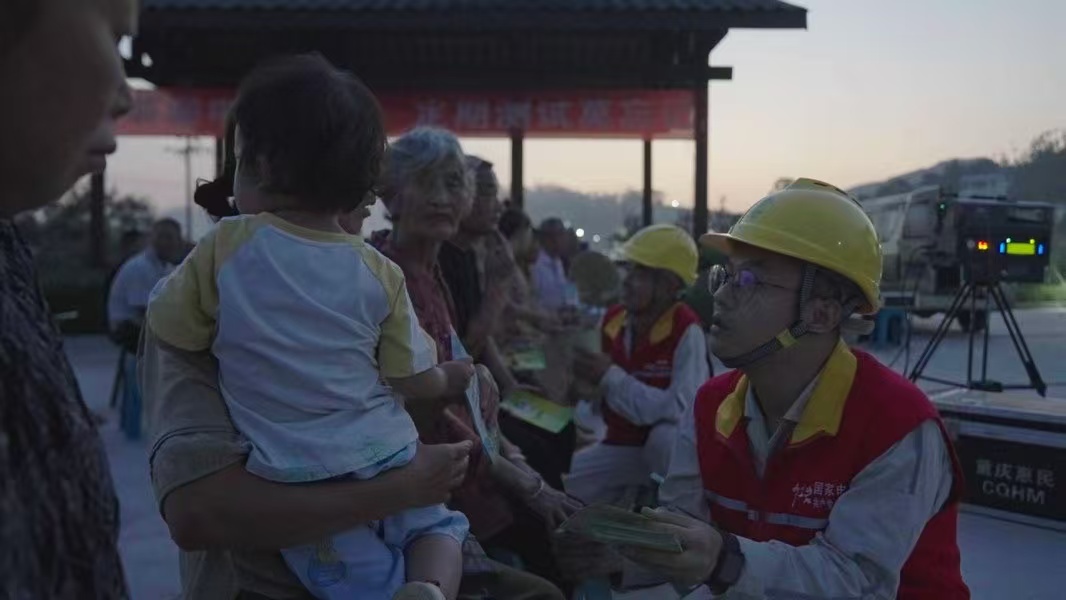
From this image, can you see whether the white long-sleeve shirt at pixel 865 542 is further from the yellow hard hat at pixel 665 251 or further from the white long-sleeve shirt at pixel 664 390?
the yellow hard hat at pixel 665 251

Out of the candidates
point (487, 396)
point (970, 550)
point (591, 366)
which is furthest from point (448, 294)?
point (970, 550)

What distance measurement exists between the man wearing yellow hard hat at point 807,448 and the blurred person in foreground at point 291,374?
2.14ft

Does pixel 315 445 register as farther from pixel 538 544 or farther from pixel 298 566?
pixel 538 544

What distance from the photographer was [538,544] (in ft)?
8.70

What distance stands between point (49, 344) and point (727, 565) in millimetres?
1552

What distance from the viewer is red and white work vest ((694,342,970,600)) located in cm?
209

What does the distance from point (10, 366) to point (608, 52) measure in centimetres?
1083

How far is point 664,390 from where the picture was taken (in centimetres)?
464


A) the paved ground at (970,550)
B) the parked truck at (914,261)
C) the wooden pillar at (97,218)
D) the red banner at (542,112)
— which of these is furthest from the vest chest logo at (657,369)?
the wooden pillar at (97,218)

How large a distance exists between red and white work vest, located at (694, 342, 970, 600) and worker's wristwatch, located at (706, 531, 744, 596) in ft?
0.83

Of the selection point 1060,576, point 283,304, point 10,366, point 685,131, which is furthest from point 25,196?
point 685,131

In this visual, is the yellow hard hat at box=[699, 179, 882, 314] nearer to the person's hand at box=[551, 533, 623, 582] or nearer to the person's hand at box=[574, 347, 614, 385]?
the person's hand at box=[551, 533, 623, 582]

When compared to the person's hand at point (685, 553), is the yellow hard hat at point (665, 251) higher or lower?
higher

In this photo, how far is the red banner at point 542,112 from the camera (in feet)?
34.4
